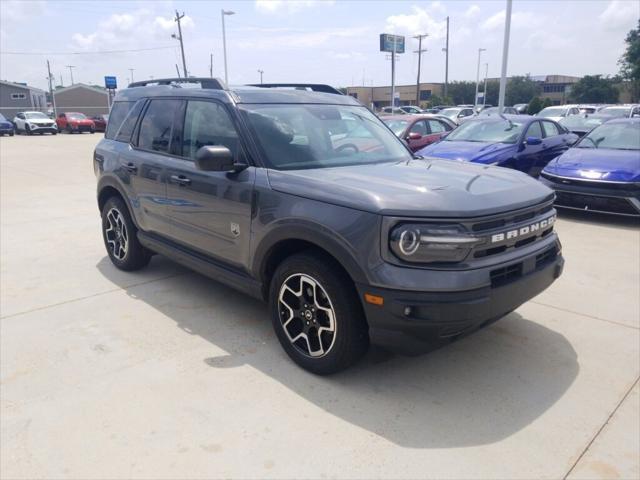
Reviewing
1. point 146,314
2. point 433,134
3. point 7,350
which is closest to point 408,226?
point 146,314

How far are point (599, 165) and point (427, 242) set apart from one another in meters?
6.17

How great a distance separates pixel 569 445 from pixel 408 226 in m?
1.39

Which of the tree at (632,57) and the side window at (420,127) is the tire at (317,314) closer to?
the side window at (420,127)

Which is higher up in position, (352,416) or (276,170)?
(276,170)

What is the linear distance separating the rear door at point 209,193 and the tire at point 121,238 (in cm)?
92

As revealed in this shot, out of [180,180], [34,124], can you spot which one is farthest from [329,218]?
[34,124]

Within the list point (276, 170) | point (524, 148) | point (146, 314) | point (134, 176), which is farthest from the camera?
point (524, 148)

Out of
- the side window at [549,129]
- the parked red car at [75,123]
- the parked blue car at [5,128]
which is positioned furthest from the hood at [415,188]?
the parked red car at [75,123]

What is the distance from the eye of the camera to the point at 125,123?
16.6 feet

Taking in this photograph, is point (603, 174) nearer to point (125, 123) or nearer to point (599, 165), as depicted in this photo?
point (599, 165)

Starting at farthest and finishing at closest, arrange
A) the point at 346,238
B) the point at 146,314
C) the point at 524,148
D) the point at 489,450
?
the point at 524,148, the point at 146,314, the point at 346,238, the point at 489,450

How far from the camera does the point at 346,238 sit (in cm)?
284

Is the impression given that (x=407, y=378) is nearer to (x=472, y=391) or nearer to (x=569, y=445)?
(x=472, y=391)

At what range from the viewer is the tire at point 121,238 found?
200 inches
